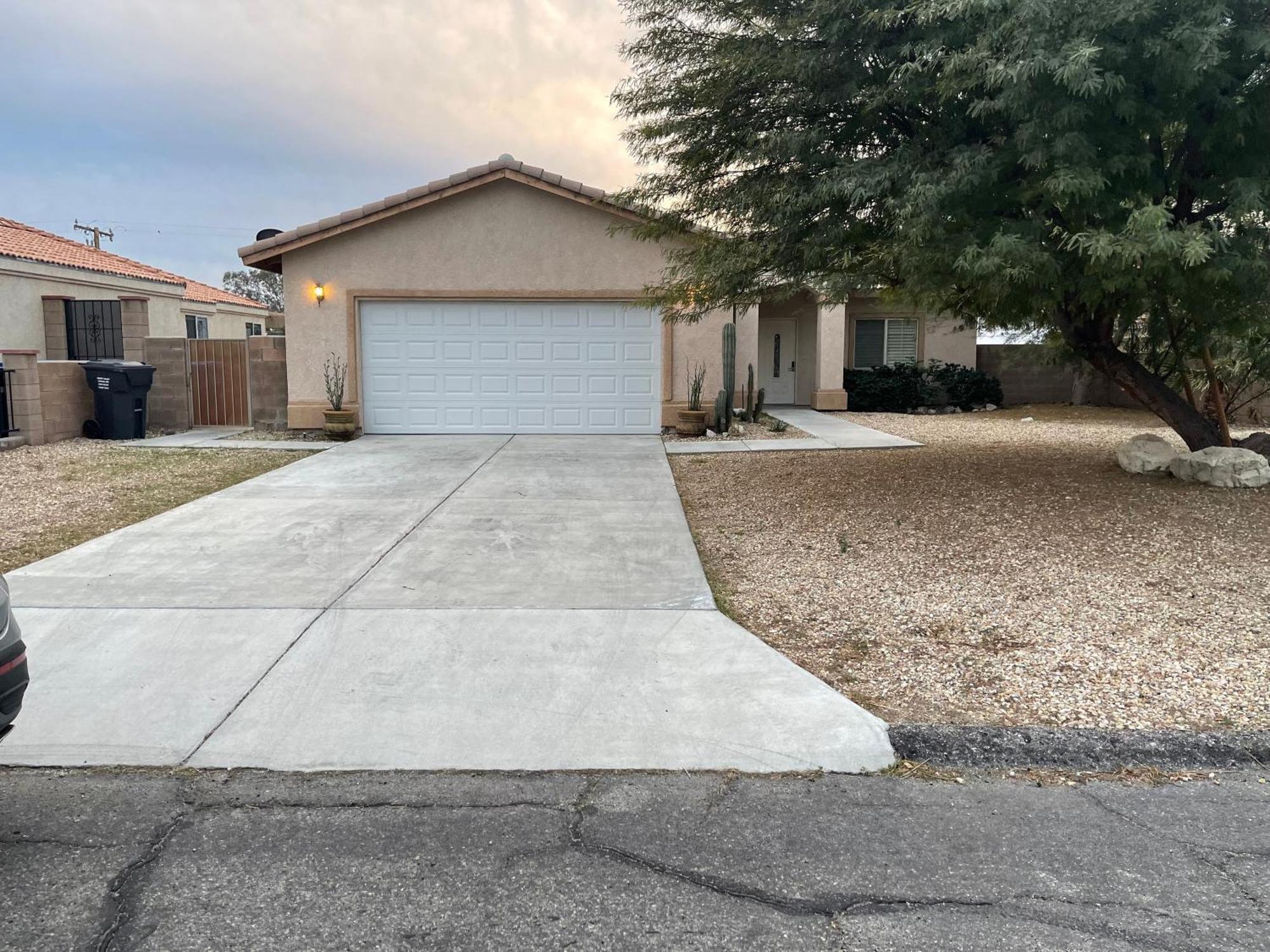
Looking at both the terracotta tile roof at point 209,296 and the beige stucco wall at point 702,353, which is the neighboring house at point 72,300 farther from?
the beige stucco wall at point 702,353

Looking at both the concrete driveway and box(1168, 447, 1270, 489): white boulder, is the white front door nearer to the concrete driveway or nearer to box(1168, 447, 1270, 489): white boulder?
box(1168, 447, 1270, 489): white boulder

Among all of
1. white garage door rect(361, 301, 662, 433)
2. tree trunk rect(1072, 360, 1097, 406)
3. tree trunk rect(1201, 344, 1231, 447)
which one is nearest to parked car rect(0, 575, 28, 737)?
tree trunk rect(1201, 344, 1231, 447)

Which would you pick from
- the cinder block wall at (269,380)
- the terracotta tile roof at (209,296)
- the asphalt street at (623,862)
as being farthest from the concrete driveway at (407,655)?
the terracotta tile roof at (209,296)

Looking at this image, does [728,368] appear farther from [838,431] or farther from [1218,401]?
[1218,401]

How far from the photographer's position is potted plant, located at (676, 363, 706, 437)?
15.0 m

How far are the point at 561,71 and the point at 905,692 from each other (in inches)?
627

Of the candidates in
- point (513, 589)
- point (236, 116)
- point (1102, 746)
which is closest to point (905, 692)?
point (1102, 746)

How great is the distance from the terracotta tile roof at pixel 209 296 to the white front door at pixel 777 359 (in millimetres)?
17555

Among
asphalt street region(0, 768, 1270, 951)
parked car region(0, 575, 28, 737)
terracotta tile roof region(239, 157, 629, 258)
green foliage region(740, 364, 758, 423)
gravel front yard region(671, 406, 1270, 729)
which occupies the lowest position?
asphalt street region(0, 768, 1270, 951)

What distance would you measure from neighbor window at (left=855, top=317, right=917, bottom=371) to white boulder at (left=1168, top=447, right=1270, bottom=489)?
13167 mm

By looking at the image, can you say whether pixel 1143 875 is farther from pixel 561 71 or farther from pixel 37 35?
pixel 37 35

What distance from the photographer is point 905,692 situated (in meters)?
4.65

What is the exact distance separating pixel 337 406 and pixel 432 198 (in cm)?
382

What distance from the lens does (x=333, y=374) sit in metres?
15.2
